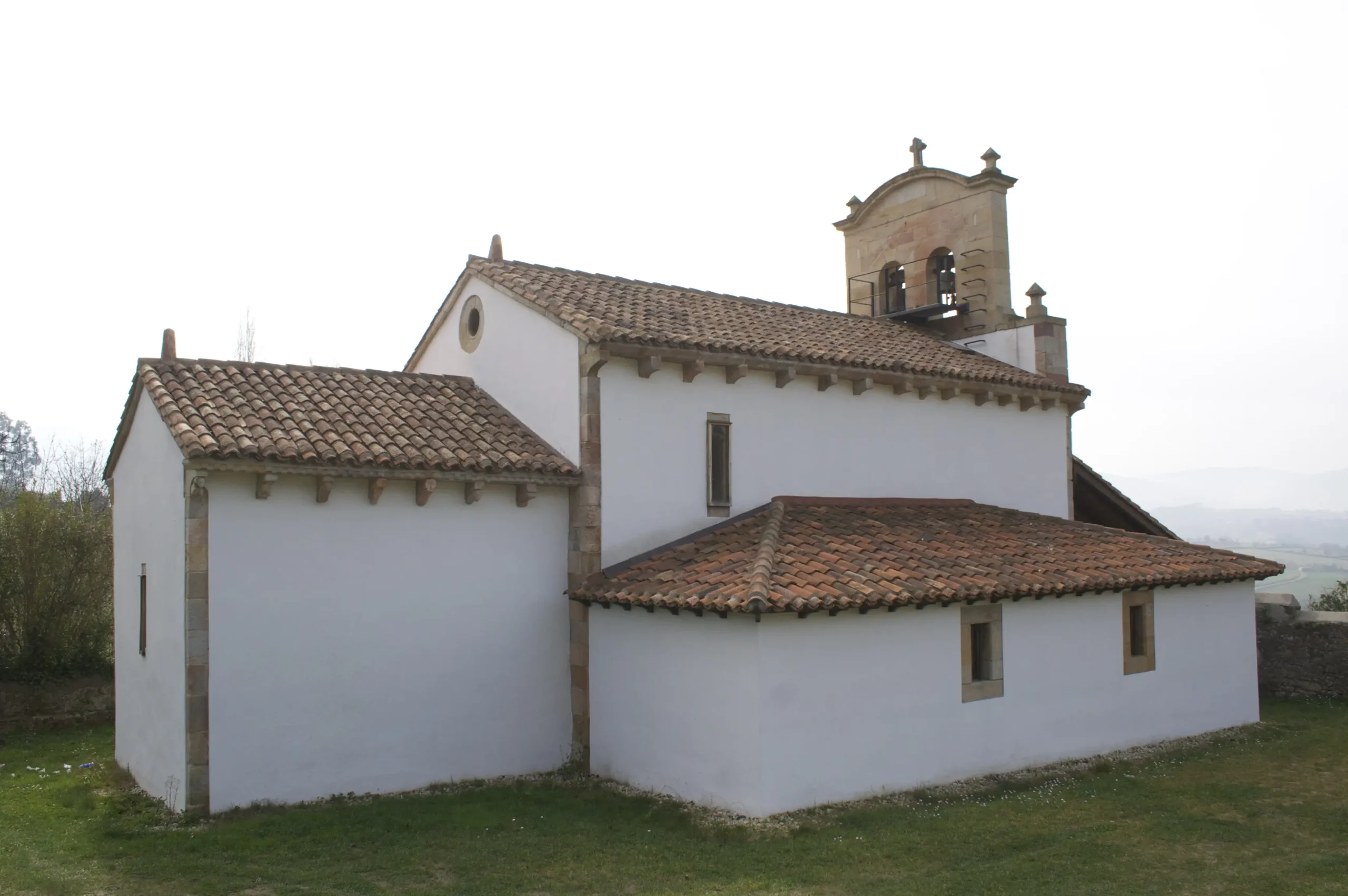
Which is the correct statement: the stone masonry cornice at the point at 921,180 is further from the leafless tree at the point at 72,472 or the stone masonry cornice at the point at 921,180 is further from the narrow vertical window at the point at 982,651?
the leafless tree at the point at 72,472

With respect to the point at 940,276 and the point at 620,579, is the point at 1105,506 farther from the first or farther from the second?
the point at 620,579

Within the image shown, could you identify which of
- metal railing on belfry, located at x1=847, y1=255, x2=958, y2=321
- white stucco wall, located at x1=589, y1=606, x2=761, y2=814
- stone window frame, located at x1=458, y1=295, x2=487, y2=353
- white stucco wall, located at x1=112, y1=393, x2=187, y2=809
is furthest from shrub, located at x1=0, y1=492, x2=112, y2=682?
metal railing on belfry, located at x1=847, y1=255, x2=958, y2=321

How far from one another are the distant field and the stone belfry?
4061cm

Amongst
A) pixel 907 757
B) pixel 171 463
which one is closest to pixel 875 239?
pixel 907 757

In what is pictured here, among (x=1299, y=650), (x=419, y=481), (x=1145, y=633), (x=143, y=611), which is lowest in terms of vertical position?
(x=1299, y=650)

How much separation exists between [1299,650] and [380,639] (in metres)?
15.0

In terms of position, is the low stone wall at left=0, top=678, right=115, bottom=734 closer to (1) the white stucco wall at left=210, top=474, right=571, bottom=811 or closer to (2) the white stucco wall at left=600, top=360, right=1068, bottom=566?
(1) the white stucco wall at left=210, top=474, right=571, bottom=811

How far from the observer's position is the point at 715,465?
1393 centimetres

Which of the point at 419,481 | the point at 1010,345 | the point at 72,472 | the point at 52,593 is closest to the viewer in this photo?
the point at 419,481

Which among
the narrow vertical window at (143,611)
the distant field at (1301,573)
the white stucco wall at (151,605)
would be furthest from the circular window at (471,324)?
the distant field at (1301,573)

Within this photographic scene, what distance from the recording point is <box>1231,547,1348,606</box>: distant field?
67281mm

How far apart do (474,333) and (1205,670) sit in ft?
38.6

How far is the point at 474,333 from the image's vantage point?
1555 centimetres

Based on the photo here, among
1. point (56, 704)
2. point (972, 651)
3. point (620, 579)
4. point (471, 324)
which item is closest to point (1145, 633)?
point (972, 651)
